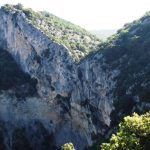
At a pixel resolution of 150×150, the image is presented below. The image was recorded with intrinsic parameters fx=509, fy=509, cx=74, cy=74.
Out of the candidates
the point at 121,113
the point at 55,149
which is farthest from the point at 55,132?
the point at 121,113

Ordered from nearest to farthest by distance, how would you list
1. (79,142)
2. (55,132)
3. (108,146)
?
1. (108,146)
2. (79,142)
3. (55,132)

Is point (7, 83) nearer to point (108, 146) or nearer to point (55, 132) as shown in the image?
point (55, 132)

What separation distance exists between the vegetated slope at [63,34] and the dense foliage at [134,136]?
59801 mm

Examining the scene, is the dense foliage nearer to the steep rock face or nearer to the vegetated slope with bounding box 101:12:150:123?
the vegetated slope with bounding box 101:12:150:123

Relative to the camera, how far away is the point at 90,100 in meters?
82.6

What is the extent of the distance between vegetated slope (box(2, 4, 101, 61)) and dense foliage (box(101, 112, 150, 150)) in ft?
196

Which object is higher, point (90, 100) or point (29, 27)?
point (29, 27)

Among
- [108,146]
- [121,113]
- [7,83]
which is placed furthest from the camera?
[7,83]

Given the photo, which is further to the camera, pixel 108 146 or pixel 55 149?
pixel 55 149

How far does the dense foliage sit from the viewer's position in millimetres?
33375

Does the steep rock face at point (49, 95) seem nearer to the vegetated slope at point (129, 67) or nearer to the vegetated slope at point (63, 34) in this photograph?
the vegetated slope at point (63, 34)

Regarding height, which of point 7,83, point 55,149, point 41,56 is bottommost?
point 55,149

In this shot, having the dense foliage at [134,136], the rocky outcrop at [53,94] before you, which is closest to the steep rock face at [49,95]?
the rocky outcrop at [53,94]

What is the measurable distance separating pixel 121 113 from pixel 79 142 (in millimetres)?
22686
